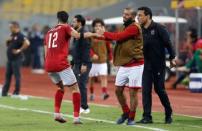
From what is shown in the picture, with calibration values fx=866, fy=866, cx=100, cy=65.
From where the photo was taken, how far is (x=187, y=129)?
1576 cm

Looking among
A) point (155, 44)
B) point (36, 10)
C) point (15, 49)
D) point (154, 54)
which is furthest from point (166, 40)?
point (36, 10)

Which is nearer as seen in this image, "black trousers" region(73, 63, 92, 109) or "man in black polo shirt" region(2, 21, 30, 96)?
"black trousers" region(73, 63, 92, 109)

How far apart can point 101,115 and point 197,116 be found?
2127 mm

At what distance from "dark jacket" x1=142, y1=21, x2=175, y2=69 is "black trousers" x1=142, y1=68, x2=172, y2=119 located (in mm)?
121

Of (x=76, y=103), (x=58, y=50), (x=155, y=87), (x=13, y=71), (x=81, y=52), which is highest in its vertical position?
(x=58, y=50)

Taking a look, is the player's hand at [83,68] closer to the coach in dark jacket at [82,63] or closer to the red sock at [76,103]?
the coach in dark jacket at [82,63]

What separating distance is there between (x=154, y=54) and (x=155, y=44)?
198mm

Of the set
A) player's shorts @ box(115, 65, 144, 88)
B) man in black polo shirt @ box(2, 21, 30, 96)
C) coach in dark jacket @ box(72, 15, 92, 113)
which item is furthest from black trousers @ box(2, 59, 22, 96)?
player's shorts @ box(115, 65, 144, 88)

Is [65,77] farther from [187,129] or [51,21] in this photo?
[51,21]

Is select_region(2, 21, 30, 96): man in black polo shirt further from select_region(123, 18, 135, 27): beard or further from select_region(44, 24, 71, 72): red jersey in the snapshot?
select_region(123, 18, 135, 27): beard

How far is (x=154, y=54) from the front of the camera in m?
17.0

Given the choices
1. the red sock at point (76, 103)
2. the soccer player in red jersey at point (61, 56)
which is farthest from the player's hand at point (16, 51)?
the red sock at point (76, 103)

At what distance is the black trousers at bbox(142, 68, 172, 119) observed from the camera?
55.9 ft

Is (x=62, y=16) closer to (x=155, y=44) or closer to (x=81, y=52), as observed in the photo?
(x=155, y=44)
